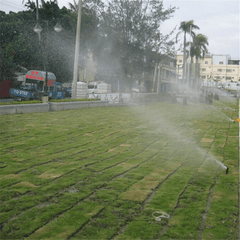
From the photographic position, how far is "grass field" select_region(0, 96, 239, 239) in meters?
3.18

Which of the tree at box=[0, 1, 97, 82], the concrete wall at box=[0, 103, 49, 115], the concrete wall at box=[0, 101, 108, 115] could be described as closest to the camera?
the concrete wall at box=[0, 103, 49, 115]

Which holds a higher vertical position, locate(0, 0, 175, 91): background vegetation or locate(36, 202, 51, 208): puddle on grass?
locate(0, 0, 175, 91): background vegetation

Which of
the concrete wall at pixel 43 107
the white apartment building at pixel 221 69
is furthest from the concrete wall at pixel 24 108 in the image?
the white apartment building at pixel 221 69

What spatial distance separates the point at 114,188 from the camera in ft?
14.4

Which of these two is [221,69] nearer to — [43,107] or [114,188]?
[43,107]

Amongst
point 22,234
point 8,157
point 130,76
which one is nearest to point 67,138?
point 8,157

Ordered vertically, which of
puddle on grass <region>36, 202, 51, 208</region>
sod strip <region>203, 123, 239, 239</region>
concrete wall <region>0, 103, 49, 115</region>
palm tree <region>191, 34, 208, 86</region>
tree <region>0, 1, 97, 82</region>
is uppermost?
palm tree <region>191, 34, 208, 86</region>

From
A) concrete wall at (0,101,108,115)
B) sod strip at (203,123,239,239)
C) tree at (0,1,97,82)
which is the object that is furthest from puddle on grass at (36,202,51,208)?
tree at (0,1,97,82)

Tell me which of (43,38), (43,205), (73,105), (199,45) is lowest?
(43,205)

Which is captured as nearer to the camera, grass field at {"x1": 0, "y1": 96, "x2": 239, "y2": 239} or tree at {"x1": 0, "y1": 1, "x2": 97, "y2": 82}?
grass field at {"x1": 0, "y1": 96, "x2": 239, "y2": 239}

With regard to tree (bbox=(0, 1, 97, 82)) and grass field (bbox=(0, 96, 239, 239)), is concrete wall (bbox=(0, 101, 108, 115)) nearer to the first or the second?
grass field (bbox=(0, 96, 239, 239))

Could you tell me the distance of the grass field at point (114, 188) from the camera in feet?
10.4

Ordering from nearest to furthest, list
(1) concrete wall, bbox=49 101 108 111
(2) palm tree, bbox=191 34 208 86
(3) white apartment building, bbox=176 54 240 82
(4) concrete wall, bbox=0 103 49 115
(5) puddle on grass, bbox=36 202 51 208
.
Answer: (5) puddle on grass, bbox=36 202 51 208, (4) concrete wall, bbox=0 103 49 115, (1) concrete wall, bbox=49 101 108 111, (2) palm tree, bbox=191 34 208 86, (3) white apartment building, bbox=176 54 240 82

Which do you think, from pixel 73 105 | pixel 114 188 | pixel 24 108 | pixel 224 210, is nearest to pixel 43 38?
pixel 73 105
